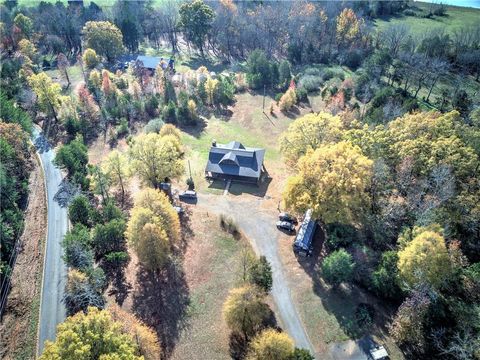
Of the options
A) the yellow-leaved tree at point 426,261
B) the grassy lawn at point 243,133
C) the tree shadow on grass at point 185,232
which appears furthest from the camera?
the grassy lawn at point 243,133

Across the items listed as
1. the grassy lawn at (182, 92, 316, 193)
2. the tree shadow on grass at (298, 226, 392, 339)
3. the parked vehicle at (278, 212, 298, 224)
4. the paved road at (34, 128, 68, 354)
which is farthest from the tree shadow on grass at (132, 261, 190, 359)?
the grassy lawn at (182, 92, 316, 193)

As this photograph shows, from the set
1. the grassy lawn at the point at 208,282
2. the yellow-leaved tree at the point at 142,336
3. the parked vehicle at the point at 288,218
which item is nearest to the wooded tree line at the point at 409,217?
the parked vehicle at the point at 288,218

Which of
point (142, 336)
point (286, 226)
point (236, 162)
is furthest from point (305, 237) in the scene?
point (142, 336)

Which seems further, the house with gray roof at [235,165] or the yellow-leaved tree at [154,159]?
the house with gray roof at [235,165]

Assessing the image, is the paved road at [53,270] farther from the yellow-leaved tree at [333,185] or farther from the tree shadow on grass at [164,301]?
the yellow-leaved tree at [333,185]

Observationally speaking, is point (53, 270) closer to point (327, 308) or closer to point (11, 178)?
point (11, 178)

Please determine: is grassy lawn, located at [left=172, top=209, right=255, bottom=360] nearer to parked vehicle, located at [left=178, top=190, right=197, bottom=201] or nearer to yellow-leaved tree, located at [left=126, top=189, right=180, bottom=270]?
parked vehicle, located at [left=178, top=190, right=197, bottom=201]
